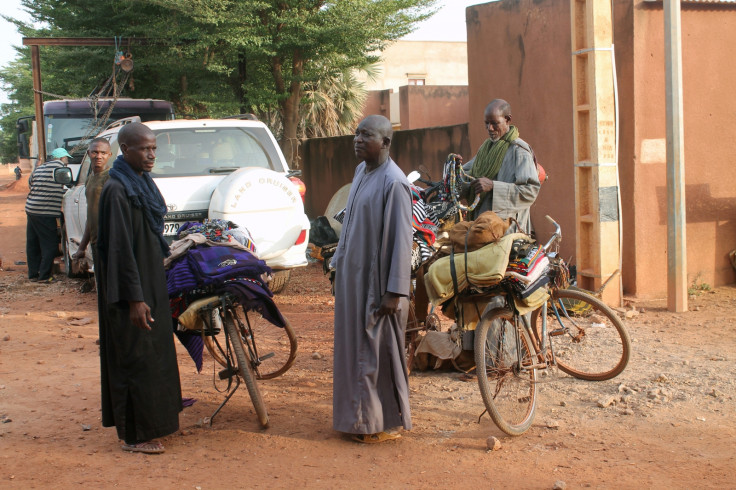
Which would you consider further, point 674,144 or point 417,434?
point 674,144

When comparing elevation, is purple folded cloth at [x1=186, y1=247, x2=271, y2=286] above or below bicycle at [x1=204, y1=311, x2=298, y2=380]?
above

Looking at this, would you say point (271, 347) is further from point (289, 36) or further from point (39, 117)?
point (39, 117)

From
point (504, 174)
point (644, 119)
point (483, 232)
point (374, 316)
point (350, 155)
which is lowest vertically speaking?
point (374, 316)

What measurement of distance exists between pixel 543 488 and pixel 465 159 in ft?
21.3

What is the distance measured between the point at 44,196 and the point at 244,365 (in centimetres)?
731

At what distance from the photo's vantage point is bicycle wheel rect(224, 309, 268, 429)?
4.58 metres

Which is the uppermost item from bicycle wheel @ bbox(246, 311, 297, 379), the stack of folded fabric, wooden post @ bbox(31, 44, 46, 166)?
wooden post @ bbox(31, 44, 46, 166)

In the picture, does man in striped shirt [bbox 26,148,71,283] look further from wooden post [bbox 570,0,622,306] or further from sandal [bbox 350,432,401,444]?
sandal [bbox 350,432,401,444]

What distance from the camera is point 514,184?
5312 millimetres

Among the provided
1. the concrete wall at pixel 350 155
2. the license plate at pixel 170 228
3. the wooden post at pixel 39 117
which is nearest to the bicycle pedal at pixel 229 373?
the license plate at pixel 170 228

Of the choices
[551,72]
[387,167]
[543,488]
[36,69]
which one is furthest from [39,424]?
[36,69]

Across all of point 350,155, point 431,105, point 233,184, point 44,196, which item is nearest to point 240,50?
point 350,155

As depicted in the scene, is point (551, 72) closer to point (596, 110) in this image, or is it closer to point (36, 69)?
point (596, 110)

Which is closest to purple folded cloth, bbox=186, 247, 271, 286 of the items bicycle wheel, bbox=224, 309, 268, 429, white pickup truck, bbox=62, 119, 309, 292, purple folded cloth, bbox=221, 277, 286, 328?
purple folded cloth, bbox=221, 277, 286, 328
